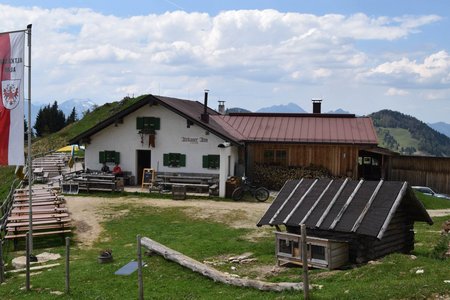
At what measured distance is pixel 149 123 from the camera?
32.3m

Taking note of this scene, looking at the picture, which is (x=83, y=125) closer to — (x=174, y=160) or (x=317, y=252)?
(x=174, y=160)

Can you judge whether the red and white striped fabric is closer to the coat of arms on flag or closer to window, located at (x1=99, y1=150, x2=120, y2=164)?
the coat of arms on flag

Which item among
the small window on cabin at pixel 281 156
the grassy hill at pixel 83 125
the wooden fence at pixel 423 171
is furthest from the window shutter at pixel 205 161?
the grassy hill at pixel 83 125

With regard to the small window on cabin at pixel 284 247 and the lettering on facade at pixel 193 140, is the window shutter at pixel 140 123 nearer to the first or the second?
the lettering on facade at pixel 193 140

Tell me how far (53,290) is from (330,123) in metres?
25.0

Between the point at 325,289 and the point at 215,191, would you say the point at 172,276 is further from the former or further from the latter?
the point at 215,191

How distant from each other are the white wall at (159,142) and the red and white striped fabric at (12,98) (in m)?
15.9

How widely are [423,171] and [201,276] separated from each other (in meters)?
29.0

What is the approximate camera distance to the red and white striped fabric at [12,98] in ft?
53.3

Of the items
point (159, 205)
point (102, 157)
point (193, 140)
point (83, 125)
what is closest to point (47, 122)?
point (83, 125)

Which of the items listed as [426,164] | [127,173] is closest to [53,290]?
[127,173]

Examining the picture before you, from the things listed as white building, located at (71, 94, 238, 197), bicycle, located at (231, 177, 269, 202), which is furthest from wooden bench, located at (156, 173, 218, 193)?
bicycle, located at (231, 177, 269, 202)

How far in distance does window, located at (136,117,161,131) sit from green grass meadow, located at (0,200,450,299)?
10757mm

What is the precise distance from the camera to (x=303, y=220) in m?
13.9
